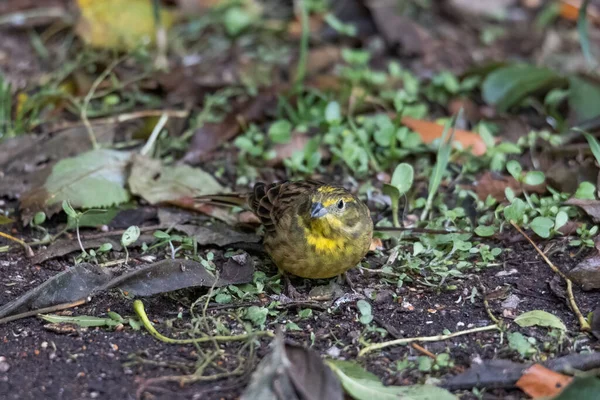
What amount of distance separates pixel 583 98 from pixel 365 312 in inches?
107

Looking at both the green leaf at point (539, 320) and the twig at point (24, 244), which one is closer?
the green leaf at point (539, 320)

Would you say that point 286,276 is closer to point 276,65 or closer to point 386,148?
point 386,148

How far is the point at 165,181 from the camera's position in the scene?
4.82 metres

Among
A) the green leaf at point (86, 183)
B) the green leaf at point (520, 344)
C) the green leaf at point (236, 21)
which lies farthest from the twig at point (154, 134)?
the green leaf at point (520, 344)

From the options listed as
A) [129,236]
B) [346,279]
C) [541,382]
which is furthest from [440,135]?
[541,382]

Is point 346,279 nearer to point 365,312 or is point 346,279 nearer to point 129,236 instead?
point 365,312

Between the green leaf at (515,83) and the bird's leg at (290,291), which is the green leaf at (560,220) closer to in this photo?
the bird's leg at (290,291)

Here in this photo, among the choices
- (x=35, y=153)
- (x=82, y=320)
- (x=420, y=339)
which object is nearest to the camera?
(x=420, y=339)

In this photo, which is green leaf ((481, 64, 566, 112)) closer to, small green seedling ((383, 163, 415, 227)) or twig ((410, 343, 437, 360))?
small green seedling ((383, 163, 415, 227))

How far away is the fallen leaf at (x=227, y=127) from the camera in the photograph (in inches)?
207

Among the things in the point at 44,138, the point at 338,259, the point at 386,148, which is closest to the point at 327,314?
the point at 338,259

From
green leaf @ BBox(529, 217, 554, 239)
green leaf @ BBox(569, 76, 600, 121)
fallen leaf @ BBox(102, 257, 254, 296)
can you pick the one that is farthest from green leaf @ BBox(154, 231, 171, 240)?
green leaf @ BBox(569, 76, 600, 121)

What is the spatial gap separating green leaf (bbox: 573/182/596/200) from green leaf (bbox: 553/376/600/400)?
1627 mm

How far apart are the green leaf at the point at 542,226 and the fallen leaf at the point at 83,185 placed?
2233 millimetres
